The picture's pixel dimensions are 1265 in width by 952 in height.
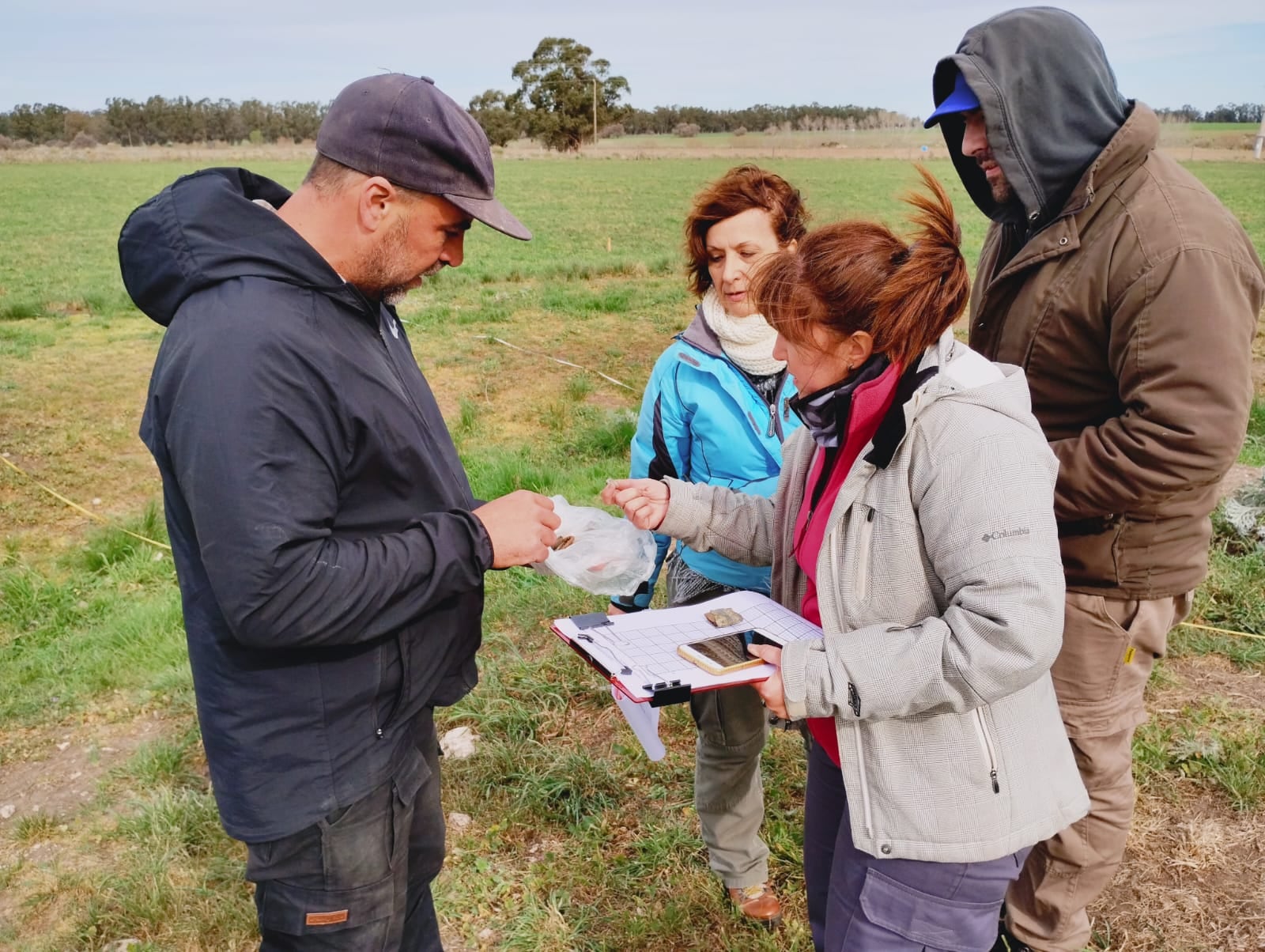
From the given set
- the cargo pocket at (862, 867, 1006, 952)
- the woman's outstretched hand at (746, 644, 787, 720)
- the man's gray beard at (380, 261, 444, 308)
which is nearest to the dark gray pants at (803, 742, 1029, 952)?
the cargo pocket at (862, 867, 1006, 952)

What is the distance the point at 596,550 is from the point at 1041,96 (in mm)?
1700

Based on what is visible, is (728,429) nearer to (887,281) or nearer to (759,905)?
(887,281)

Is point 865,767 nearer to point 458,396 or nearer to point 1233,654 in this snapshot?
point 1233,654

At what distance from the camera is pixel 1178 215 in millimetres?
2258

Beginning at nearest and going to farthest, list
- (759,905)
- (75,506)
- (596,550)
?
(596,550), (759,905), (75,506)

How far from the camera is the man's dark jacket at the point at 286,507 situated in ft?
5.65

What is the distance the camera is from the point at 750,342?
278 centimetres

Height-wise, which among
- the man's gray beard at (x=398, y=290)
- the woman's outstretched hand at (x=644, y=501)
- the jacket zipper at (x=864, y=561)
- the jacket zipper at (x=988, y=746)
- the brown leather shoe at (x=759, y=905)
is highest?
the man's gray beard at (x=398, y=290)

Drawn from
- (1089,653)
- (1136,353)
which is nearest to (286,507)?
(1136,353)

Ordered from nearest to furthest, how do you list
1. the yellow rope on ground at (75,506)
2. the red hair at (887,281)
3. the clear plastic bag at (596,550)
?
the red hair at (887,281), the clear plastic bag at (596,550), the yellow rope on ground at (75,506)

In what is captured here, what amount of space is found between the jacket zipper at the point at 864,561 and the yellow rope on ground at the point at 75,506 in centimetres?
565

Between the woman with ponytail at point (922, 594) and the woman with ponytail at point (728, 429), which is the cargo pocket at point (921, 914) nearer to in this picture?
the woman with ponytail at point (922, 594)

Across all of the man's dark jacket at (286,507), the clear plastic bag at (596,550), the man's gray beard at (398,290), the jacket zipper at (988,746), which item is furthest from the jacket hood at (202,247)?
the jacket zipper at (988,746)

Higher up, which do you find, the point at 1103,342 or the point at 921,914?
the point at 1103,342
